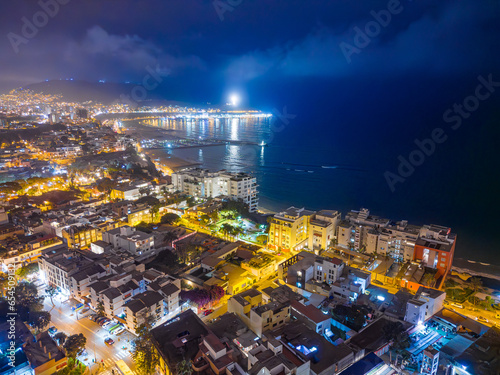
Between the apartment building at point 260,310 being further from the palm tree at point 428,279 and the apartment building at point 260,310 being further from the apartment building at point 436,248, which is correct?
the apartment building at point 436,248

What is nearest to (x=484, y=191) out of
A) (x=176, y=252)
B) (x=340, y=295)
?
(x=340, y=295)

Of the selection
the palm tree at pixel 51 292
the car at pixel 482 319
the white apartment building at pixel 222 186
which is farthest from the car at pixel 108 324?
the white apartment building at pixel 222 186

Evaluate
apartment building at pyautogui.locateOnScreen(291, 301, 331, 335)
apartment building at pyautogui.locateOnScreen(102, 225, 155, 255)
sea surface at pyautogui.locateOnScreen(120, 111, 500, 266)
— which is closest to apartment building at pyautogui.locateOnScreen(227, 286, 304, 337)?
apartment building at pyautogui.locateOnScreen(291, 301, 331, 335)

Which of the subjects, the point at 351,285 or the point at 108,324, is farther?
the point at 351,285

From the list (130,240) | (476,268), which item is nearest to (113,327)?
(130,240)

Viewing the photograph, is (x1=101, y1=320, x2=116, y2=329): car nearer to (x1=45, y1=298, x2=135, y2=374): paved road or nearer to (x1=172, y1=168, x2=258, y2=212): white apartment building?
(x1=45, y1=298, x2=135, y2=374): paved road

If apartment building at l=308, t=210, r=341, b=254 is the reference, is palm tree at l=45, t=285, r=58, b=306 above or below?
below

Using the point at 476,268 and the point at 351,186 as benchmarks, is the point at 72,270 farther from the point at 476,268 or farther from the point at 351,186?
the point at 351,186
